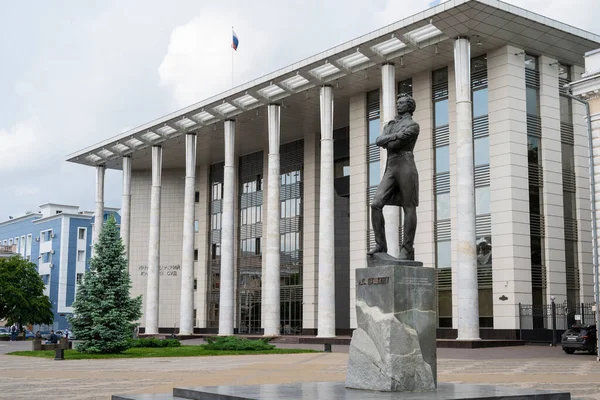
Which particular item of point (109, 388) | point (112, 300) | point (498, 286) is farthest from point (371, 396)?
point (498, 286)

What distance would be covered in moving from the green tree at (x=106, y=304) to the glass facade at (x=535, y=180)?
21.4 metres

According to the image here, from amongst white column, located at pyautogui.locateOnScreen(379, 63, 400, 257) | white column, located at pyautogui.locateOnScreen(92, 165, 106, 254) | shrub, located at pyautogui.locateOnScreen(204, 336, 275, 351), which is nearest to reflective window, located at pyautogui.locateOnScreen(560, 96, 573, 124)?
white column, located at pyautogui.locateOnScreen(379, 63, 400, 257)

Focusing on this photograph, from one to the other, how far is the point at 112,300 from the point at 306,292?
25.1 m

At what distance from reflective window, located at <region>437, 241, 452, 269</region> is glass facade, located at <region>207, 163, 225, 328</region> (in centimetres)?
2835

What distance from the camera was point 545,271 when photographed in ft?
136

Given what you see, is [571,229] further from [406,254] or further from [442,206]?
[406,254]

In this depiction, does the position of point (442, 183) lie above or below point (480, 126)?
below

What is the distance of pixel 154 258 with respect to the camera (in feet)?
203

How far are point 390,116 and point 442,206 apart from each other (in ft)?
20.2

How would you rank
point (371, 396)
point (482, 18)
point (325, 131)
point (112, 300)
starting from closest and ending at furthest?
point (371, 396) < point (112, 300) < point (482, 18) < point (325, 131)

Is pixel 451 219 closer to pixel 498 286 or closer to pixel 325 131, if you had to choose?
pixel 498 286

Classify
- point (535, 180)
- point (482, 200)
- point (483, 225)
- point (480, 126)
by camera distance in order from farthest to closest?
1. point (480, 126)
2. point (482, 200)
3. point (535, 180)
4. point (483, 225)

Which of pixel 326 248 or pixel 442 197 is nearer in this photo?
pixel 442 197

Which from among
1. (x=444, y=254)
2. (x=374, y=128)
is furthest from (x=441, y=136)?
(x=444, y=254)
